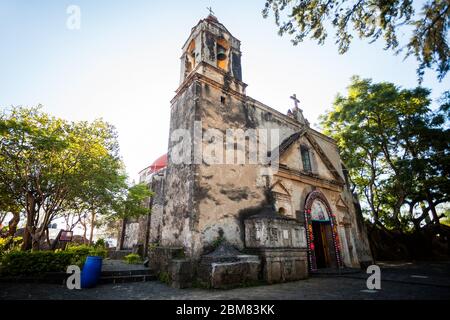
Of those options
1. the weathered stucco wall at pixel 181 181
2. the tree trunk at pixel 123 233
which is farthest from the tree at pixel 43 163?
the tree trunk at pixel 123 233

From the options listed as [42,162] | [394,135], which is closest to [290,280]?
[42,162]

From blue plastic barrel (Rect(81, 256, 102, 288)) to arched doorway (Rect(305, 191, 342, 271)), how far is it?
28.7 feet

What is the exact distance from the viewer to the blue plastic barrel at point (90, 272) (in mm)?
6363

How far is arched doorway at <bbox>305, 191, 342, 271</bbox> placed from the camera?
11.4m

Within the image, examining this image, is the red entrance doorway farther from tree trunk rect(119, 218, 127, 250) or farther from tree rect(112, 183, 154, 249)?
tree trunk rect(119, 218, 127, 250)

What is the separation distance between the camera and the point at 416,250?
17.7m

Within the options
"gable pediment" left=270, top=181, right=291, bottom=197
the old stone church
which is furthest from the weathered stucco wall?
"gable pediment" left=270, top=181, right=291, bottom=197

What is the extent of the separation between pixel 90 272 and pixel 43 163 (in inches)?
221

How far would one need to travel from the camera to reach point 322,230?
1227 centimetres

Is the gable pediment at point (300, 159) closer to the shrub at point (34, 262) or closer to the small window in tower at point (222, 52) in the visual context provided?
the small window in tower at point (222, 52)

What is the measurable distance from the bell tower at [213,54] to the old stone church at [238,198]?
56 millimetres

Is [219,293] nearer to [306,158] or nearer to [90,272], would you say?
[90,272]
